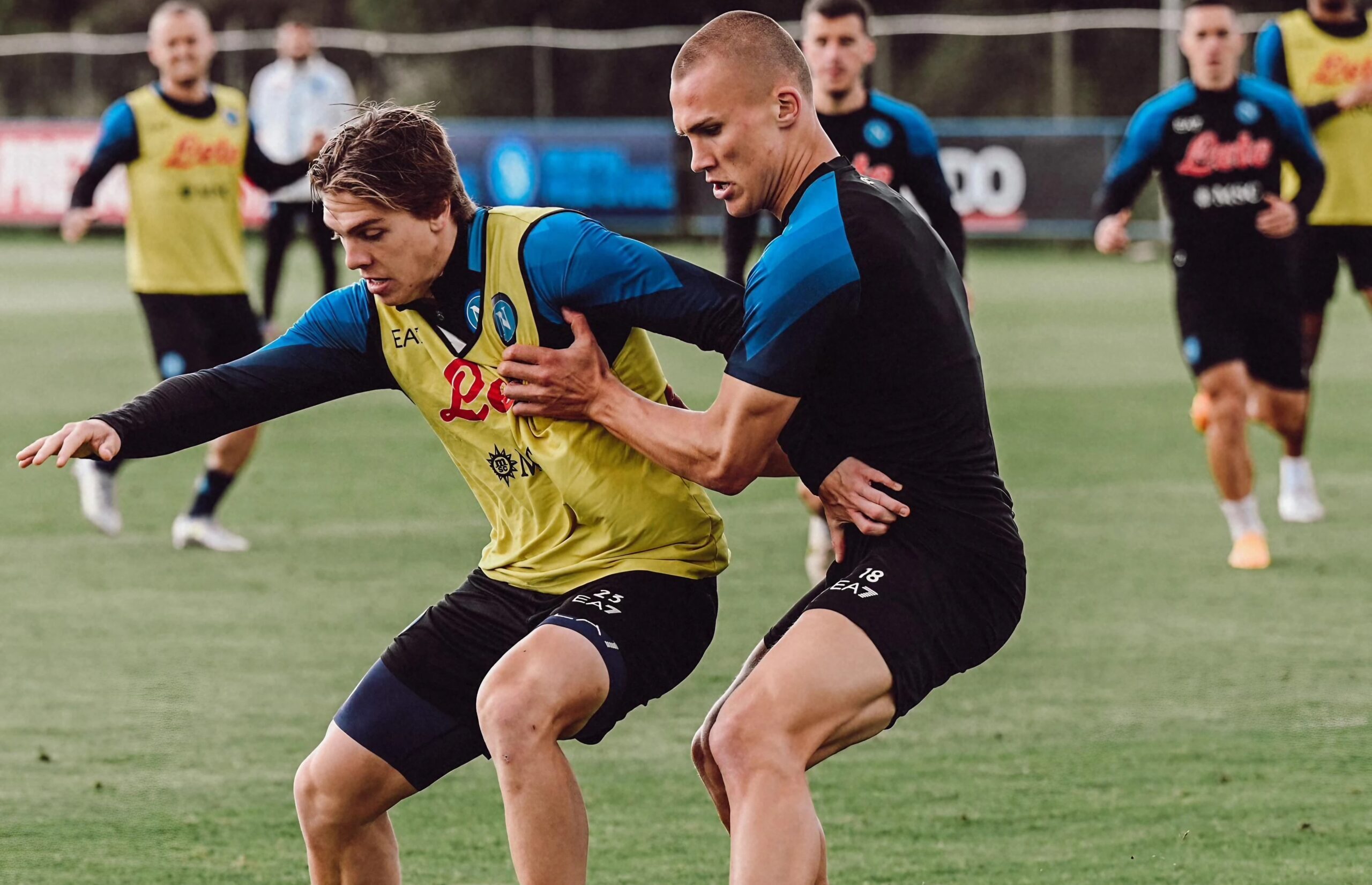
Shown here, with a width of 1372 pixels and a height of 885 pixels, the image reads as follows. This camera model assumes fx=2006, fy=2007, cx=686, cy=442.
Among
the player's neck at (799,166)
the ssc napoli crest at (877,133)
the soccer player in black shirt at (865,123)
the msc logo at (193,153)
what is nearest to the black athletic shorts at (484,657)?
the player's neck at (799,166)

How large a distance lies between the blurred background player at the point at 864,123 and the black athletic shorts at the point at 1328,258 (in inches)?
126

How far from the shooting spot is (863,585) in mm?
3975

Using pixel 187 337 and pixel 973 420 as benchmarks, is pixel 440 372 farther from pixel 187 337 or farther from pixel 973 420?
pixel 187 337

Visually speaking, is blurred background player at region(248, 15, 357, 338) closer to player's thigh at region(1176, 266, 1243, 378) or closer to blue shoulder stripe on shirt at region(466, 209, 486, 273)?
player's thigh at region(1176, 266, 1243, 378)

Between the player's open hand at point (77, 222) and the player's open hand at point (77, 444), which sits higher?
the player's open hand at point (77, 444)

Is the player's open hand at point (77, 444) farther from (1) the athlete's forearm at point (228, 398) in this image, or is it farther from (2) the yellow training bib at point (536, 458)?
(2) the yellow training bib at point (536, 458)

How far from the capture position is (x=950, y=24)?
103ft

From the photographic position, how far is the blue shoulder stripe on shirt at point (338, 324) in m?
4.36

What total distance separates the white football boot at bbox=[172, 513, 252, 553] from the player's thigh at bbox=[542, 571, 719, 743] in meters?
5.44

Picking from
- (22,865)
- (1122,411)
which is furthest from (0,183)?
(22,865)

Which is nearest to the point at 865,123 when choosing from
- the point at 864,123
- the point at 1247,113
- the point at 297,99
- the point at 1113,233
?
the point at 864,123

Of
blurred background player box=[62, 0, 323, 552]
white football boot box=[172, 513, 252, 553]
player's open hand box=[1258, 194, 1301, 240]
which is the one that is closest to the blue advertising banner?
blurred background player box=[62, 0, 323, 552]

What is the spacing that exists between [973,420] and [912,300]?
31 cm

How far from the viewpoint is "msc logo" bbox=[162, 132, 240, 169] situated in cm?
1014
